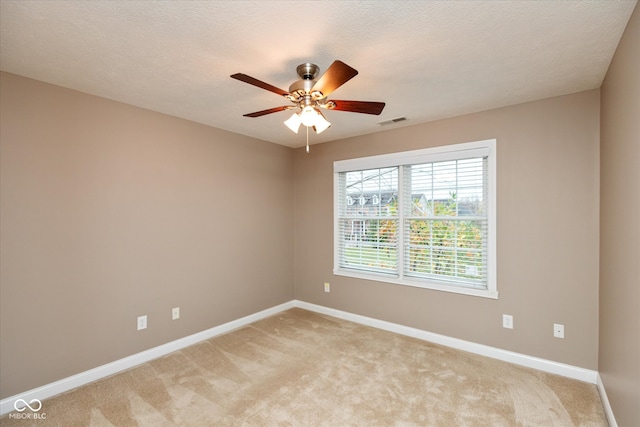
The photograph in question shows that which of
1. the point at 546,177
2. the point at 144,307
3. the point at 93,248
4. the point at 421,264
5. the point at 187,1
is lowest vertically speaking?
the point at 144,307

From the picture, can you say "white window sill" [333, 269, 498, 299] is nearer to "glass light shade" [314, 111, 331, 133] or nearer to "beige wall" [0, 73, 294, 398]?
"beige wall" [0, 73, 294, 398]

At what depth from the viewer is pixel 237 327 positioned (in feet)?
12.5

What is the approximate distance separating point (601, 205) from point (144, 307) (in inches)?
166

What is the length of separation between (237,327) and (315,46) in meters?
3.32

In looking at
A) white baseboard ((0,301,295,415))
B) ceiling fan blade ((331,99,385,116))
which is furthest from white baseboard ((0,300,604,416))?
ceiling fan blade ((331,99,385,116))

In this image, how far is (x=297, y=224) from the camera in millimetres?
4684

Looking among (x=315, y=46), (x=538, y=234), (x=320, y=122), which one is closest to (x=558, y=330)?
(x=538, y=234)

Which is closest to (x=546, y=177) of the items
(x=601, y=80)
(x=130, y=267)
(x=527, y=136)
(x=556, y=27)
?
(x=527, y=136)

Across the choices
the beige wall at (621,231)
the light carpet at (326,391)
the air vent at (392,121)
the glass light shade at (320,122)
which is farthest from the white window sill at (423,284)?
the glass light shade at (320,122)

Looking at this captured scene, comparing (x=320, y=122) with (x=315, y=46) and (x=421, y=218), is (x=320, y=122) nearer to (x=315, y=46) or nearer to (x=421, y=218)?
(x=315, y=46)

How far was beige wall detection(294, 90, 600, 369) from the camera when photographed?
101 inches

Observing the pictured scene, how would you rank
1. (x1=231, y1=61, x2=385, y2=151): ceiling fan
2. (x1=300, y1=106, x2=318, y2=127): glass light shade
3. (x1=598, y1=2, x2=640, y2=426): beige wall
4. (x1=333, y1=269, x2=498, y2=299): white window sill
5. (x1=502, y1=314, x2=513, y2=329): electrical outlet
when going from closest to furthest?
(x1=598, y1=2, x2=640, y2=426): beige wall
(x1=231, y1=61, x2=385, y2=151): ceiling fan
(x1=300, y1=106, x2=318, y2=127): glass light shade
(x1=502, y1=314, x2=513, y2=329): electrical outlet
(x1=333, y1=269, x2=498, y2=299): white window sill

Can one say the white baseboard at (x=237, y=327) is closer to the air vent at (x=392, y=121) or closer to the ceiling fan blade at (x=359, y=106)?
Answer: the air vent at (x=392, y=121)

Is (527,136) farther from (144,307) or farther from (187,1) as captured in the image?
(144,307)
